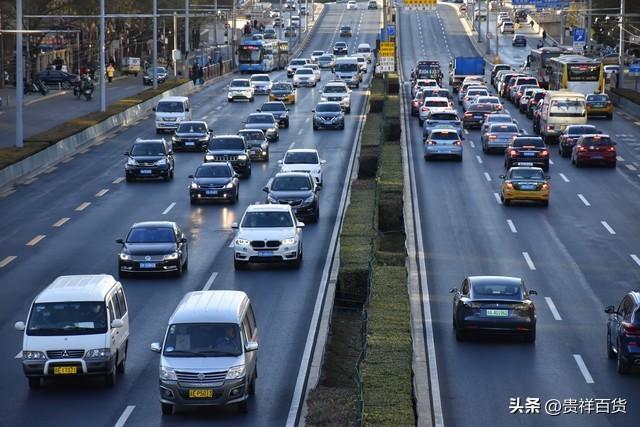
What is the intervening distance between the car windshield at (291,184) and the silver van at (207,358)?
20.8m

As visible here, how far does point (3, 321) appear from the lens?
101 feet

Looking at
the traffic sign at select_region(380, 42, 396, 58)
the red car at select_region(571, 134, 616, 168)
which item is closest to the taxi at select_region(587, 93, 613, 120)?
the red car at select_region(571, 134, 616, 168)

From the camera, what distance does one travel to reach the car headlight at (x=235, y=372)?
22.8m

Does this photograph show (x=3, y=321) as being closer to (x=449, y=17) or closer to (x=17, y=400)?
(x=17, y=400)

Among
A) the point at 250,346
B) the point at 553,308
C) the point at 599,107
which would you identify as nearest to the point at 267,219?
the point at 553,308

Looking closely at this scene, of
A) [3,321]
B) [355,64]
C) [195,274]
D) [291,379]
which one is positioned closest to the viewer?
[291,379]

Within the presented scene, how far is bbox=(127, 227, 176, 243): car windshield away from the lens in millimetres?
36000

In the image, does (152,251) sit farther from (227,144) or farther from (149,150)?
(227,144)

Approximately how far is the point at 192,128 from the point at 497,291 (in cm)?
3884

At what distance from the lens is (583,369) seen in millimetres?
26688

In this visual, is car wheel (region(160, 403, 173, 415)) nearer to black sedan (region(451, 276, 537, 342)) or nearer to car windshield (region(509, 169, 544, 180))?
black sedan (region(451, 276, 537, 342))

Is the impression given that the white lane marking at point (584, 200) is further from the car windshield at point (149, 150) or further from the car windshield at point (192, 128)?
the car windshield at point (192, 128)

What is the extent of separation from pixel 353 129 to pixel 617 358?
49843 mm

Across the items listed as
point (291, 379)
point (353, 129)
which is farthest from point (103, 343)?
point (353, 129)
